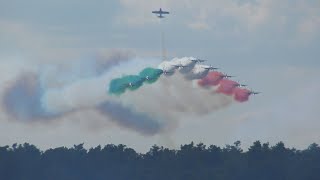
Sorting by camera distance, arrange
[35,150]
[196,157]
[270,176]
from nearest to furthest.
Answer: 1. [270,176]
2. [196,157]
3. [35,150]

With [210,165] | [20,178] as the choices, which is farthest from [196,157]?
[20,178]

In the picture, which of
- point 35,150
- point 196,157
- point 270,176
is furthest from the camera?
point 35,150

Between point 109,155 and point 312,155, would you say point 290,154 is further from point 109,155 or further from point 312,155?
point 109,155

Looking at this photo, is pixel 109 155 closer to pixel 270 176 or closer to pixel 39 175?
pixel 39 175

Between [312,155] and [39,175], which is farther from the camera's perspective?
[312,155]

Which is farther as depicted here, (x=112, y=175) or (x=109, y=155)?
(x=109, y=155)

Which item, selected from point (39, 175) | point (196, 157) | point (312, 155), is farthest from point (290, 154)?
point (39, 175)
